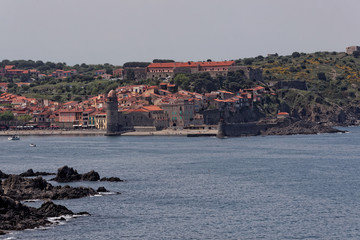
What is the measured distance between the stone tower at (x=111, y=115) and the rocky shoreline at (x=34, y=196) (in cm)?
6102

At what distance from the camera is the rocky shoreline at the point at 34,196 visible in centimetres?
3494

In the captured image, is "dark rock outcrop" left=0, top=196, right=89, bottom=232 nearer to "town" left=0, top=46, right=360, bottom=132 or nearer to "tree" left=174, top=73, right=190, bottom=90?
"town" left=0, top=46, right=360, bottom=132

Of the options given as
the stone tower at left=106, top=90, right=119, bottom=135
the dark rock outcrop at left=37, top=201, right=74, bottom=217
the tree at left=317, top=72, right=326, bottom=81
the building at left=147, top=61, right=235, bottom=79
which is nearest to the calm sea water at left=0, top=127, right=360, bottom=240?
the dark rock outcrop at left=37, top=201, right=74, bottom=217

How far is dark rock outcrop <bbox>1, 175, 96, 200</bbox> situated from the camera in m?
43.3

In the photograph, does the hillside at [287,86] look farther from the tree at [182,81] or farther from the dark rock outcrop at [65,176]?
the dark rock outcrop at [65,176]

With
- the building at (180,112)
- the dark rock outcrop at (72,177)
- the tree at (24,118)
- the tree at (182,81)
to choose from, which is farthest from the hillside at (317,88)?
the dark rock outcrop at (72,177)

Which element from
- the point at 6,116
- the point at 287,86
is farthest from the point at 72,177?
the point at 287,86

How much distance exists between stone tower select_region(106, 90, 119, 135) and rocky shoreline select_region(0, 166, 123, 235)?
200 feet

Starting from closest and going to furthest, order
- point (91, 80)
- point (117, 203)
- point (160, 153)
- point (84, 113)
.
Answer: point (117, 203) → point (160, 153) → point (84, 113) → point (91, 80)

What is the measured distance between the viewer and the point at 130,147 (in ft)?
294

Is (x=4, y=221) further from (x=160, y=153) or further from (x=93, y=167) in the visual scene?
(x=160, y=153)

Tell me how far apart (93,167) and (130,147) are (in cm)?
2507

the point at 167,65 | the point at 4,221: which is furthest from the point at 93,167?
the point at 167,65

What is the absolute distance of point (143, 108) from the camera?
122m
